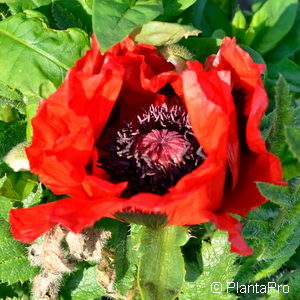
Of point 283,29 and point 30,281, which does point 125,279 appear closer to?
point 30,281

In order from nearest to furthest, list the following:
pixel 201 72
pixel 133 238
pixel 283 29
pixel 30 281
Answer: pixel 201 72
pixel 133 238
pixel 30 281
pixel 283 29

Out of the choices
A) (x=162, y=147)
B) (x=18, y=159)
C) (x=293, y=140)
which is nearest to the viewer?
(x=293, y=140)

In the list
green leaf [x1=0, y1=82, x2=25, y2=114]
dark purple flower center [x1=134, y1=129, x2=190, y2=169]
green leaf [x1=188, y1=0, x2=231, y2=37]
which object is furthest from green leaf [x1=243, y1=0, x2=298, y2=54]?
green leaf [x1=0, y1=82, x2=25, y2=114]

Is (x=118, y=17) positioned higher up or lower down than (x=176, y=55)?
higher up

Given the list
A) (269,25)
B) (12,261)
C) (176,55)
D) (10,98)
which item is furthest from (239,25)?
(12,261)

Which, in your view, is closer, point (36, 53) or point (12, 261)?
point (36, 53)

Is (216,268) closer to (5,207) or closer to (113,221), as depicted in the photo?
(113,221)

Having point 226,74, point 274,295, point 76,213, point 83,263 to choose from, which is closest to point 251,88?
point 226,74
